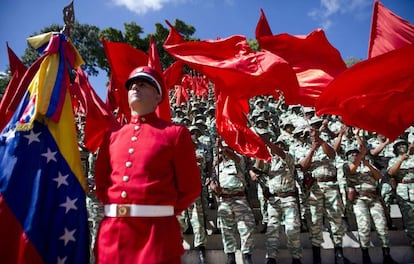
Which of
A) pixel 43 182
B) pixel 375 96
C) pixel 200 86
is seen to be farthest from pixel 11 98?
pixel 200 86

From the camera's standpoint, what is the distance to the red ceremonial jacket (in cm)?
244

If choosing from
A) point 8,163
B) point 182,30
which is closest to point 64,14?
point 8,163

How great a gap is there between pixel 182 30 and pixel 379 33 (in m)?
31.8

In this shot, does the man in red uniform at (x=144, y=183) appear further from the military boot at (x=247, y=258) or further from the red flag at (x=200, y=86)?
the red flag at (x=200, y=86)

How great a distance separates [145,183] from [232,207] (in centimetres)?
426

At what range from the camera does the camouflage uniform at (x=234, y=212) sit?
6.24 metres

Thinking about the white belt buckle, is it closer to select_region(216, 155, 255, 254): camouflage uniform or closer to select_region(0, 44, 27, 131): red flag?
select_region(0, 44, 27, 131): red flag

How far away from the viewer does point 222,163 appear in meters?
7.31

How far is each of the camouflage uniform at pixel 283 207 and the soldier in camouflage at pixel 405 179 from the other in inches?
91.7

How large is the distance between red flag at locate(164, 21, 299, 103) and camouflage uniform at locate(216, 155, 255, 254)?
262cm

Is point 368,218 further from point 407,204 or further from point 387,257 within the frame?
point 407,204

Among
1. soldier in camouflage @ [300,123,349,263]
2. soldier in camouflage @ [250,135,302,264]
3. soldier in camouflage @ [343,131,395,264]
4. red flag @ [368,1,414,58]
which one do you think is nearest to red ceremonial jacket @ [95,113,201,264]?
red flag @ [368,1,414,58]

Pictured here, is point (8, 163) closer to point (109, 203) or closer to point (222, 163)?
point (109, 203)

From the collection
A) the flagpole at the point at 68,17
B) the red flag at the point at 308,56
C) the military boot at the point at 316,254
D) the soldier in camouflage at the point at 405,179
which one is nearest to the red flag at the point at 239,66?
the red flag at the point at 308,56
